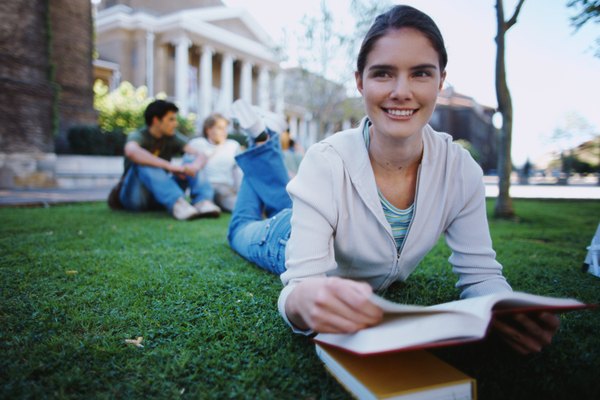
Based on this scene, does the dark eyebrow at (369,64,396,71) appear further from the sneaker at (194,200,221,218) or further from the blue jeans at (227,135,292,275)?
the sneaker at (194,200,221,218)

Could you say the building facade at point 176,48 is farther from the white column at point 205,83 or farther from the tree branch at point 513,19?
the tree branch at point 513,19

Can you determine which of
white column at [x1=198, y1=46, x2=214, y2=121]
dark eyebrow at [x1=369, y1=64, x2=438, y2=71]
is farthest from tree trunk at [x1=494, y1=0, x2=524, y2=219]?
white column at [x1=198, y1=46, x2=214, y2=121]

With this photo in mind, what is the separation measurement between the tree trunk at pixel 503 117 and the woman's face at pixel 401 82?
574 centimetres

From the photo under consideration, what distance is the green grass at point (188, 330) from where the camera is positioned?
4.08ft

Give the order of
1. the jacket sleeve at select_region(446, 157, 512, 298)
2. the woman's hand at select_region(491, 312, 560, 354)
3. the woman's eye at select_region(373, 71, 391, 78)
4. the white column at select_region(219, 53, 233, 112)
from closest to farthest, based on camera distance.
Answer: the woman's hand at select_region(491, 312, 560, 354) < the woman's eye at select_region(373, 71, 391, 78) < the jacket sleeve at select_region(446, 157, 512, 298) < the white column at select_region(219, 53, 233, 112)

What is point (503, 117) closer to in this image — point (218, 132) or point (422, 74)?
point (218, 132)

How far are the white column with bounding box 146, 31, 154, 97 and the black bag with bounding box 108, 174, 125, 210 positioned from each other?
83.3ft

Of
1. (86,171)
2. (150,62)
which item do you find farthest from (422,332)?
(150,62)

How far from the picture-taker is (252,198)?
3.04 metres

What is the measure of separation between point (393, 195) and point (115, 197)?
16.9 feet

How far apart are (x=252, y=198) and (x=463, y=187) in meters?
1.75

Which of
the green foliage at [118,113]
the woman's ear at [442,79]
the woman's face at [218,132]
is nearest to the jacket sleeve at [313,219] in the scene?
the woman's ear at [442,79]

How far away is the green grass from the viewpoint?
1.24 metres

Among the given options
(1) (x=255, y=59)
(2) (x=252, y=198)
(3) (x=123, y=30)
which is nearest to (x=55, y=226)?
(2) (x=252, y=198)
